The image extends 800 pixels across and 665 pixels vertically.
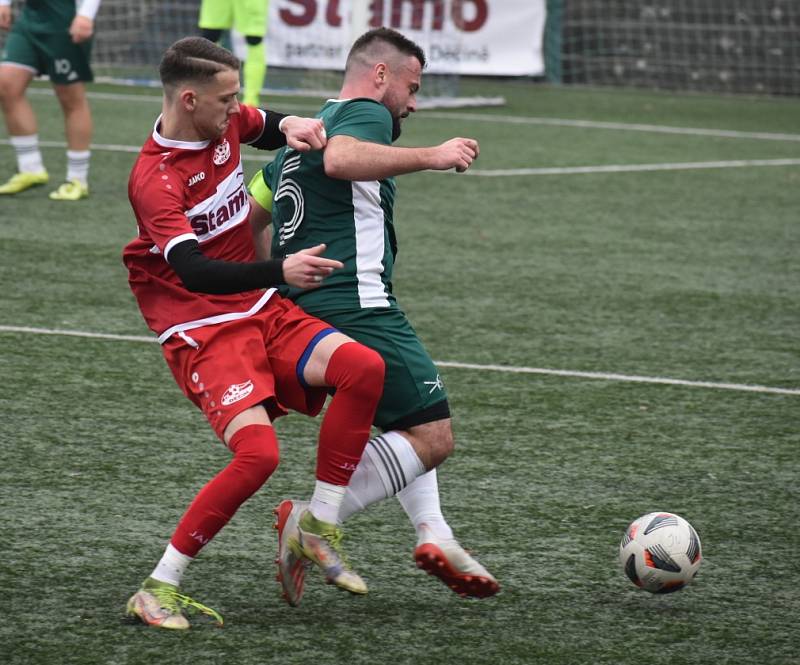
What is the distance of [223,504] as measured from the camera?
318cm

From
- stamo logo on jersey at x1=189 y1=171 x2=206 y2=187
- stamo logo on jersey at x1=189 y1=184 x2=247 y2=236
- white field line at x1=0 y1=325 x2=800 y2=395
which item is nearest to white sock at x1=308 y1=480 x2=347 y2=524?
stamo logo on jersey at x1=189 y1=184 x2=247 y2=236

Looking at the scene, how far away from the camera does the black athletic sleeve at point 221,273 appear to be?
3.09 metres

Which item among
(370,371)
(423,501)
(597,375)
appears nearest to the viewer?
(370,371)

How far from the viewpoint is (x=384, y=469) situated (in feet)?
11.3

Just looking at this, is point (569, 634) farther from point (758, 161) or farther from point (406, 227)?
point (758, 161)

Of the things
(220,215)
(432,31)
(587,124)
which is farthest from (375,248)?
(432,31)

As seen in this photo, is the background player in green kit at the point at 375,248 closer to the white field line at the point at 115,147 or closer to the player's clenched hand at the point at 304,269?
the player's clenched hand at the point at 304,269

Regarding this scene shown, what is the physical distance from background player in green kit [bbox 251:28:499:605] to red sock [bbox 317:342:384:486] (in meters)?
0.13

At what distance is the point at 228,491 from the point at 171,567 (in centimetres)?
21

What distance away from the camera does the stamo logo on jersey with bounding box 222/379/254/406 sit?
10.6 ft

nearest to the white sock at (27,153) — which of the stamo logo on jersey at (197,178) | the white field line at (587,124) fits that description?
the white field line at (587,124)

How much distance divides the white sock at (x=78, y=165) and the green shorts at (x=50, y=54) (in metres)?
0.43

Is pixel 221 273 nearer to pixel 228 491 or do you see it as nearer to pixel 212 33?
pixel 228 491

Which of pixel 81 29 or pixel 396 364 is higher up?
pixel 81 29
